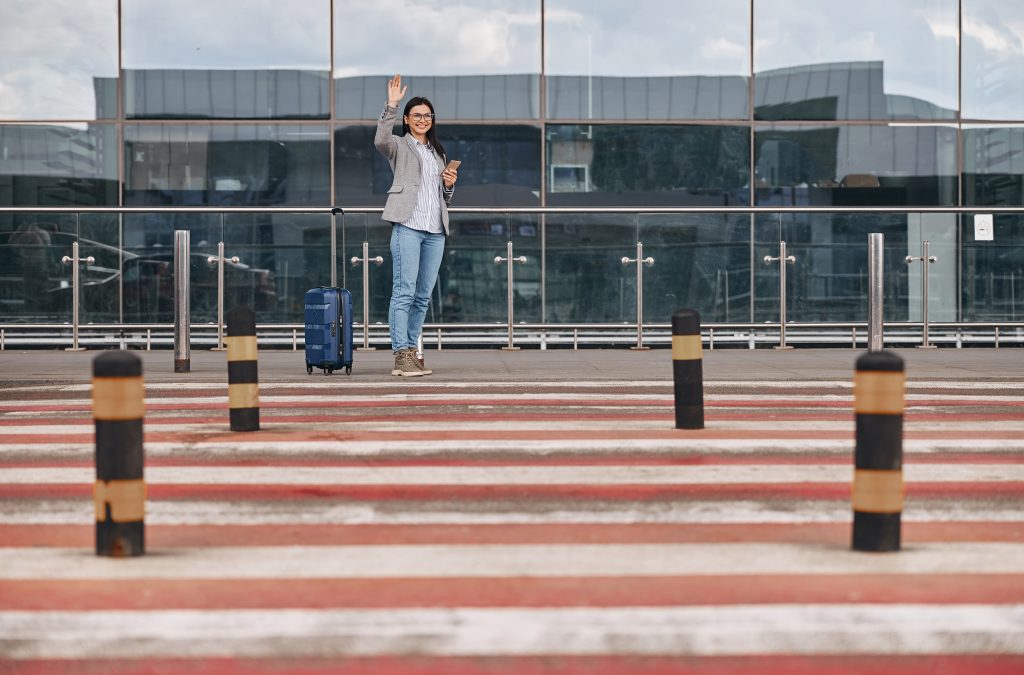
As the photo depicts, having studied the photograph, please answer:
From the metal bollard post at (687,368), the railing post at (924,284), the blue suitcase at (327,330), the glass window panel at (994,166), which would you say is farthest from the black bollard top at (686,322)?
the glass window panel at (994,166)

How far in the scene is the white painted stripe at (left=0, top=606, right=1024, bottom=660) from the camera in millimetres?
3662

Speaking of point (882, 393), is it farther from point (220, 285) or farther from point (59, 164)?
point (59, 164)

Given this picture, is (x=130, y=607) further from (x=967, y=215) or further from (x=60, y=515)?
(x=967, y=215)

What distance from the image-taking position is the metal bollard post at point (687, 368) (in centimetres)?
758

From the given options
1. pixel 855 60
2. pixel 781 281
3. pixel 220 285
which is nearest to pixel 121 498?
pixel 220 285

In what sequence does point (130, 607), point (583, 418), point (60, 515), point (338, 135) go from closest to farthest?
point (130, 607) → point (60, 515) → point (583, 418) → point (338, 135)

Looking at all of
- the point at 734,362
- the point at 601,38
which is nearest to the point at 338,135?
the point at 601,38

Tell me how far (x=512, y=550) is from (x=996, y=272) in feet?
52.1

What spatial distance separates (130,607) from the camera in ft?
13.5

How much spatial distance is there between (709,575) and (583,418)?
423 cm

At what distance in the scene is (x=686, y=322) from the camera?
24.8 ft

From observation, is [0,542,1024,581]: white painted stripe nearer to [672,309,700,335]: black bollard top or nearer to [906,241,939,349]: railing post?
[672,309,700,335]: black bollard top

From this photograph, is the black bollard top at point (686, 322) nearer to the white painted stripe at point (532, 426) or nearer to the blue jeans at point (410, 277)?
the white painted stripe at point (532, 426)

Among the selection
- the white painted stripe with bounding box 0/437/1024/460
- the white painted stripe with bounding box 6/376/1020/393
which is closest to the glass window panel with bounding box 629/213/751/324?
the white painted stripe with bounding box 6/376/1020/393
